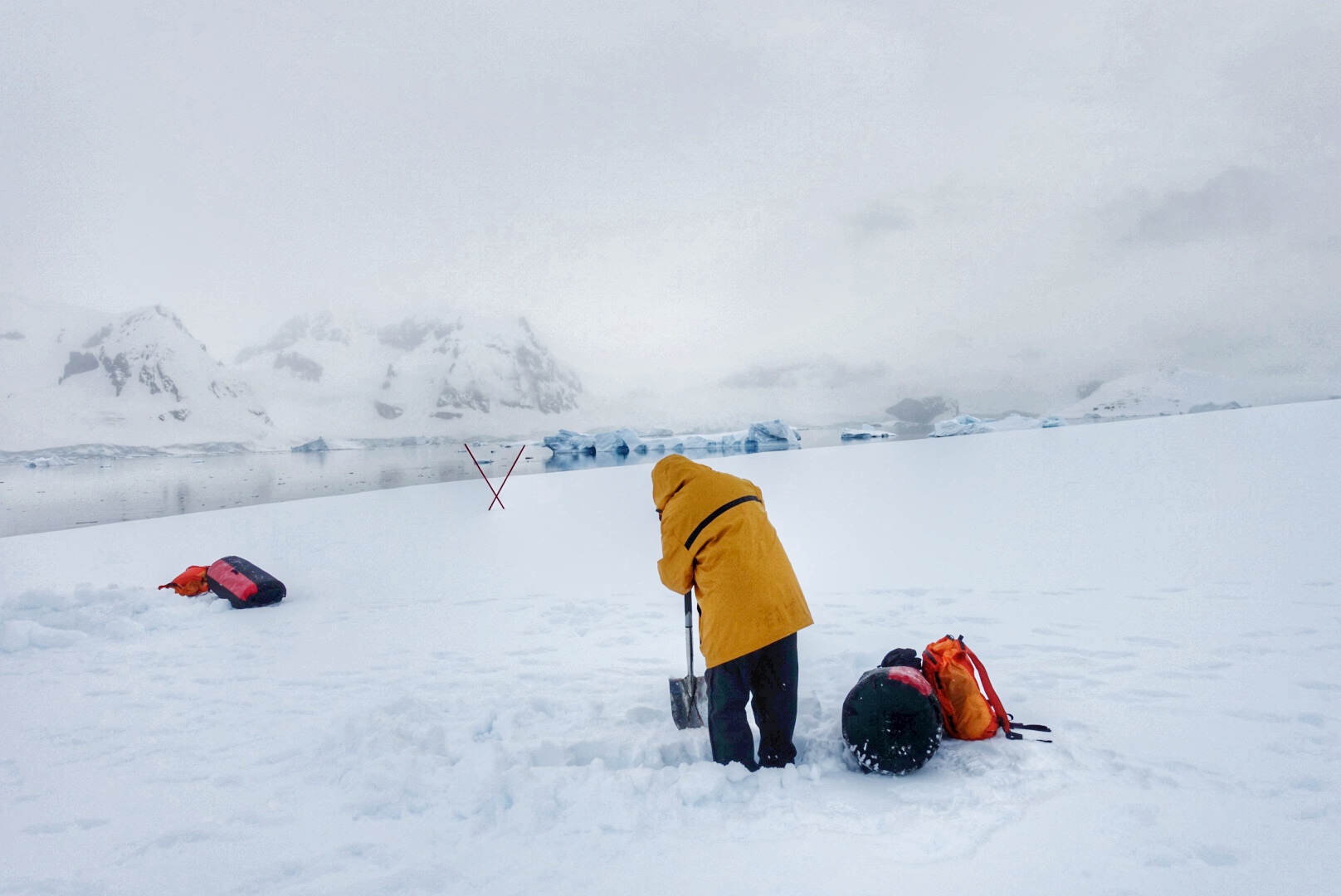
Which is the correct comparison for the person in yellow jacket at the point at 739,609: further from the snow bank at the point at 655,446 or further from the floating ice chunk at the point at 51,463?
the floating ice chunk at the point at 51,463

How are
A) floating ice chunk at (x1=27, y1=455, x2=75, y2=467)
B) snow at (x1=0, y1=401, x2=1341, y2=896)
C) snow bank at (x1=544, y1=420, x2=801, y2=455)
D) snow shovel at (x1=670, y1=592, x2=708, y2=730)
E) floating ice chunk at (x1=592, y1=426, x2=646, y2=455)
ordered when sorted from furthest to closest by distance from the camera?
floating ice chunk at (x1=27, y1=455, x2=75, y2=467), snow bank at (x1=544, y1=420, x2=801, y2=455), floating ice chunk at (x1=592, y1=426, x2=646, y2=455), snow shovel at (x1=670, y1=592, x2=708, y2=730), snow at (x1=0, y1=401, x2=1341, y2=896)

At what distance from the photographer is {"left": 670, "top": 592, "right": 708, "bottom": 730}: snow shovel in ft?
10.7

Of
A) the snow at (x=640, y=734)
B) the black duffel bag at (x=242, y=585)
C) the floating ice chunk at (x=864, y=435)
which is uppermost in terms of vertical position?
the floating ice chunk at (x=864, y=435)

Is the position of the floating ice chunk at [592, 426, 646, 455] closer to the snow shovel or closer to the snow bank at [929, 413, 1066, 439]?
the snow bank at [929, 413, 1066, 439]

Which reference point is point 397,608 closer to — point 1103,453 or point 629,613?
point 629,613

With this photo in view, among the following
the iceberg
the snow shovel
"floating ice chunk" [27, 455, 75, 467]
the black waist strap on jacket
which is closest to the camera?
the black waist strap on jacket

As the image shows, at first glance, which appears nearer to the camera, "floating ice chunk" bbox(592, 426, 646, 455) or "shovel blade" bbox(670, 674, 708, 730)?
"shovel blade" bbox(670, 674, 708, 730)

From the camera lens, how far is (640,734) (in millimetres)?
3230

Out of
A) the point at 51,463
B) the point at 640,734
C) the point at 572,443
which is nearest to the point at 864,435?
the point at 572,443

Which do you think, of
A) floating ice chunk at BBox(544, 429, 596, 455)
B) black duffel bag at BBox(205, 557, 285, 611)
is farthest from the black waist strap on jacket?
floating ice chunk at BBox(544, 429, 596, 455)

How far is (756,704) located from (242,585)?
18.9 ft

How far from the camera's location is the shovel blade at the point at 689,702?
3.27 metres

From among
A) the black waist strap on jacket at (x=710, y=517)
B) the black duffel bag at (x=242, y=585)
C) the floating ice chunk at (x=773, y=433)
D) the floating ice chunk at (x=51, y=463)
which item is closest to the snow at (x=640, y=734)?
the black duffel bag at (x=242, y=585)

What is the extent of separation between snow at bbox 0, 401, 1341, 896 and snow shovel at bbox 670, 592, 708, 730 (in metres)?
0.15
